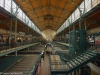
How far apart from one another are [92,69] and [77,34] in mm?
6628

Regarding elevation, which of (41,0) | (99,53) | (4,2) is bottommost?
(99,53)

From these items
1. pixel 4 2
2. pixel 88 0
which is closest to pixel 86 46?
pixel 88 0

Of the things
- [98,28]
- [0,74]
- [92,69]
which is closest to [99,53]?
[92,69]

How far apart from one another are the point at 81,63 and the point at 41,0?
23.1 metres

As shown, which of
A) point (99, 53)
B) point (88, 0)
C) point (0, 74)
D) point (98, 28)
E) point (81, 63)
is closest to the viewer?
point (0, 74)

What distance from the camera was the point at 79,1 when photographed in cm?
2483

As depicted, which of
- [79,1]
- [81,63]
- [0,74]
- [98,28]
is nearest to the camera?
[0,74]

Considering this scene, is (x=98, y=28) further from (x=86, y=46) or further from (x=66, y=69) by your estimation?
(x=66, y=69)

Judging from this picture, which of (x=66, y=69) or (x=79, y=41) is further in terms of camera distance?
(x=79, y=41)

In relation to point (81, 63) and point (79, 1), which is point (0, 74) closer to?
point (81, 63)

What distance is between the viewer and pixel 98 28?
96.2ft

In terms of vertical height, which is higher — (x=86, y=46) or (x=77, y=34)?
(x=77, y=34)

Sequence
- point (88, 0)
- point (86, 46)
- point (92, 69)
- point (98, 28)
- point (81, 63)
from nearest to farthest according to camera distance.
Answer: point (81, 63) < point (86, 46) < point (92, 69) < point (88, 0) < point (98, 28)

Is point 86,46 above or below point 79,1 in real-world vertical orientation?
below
